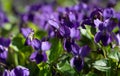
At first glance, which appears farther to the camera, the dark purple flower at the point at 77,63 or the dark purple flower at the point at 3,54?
the dark purple flower at the point at 3,54

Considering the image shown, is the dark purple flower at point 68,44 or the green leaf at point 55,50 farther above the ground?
the dark purple flower at point 68,44

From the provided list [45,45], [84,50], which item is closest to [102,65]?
[84,50]

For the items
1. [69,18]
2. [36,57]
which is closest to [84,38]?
[69,18]

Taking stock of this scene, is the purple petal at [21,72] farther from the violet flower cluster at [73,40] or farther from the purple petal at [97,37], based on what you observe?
the purple petal at [97,37]

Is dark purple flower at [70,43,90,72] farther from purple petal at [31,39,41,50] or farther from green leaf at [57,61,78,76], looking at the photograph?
purple petal at [31,39,41,50]

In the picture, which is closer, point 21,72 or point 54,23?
point 21,72

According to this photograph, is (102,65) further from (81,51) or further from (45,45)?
(45,45)

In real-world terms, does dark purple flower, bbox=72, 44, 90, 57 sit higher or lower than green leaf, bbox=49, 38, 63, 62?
higher

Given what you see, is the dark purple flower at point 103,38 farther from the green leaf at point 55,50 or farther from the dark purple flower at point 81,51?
the green leaf at point 55,50

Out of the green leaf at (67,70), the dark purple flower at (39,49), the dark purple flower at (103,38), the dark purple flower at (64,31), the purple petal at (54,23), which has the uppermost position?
the purple petal at (54,23)

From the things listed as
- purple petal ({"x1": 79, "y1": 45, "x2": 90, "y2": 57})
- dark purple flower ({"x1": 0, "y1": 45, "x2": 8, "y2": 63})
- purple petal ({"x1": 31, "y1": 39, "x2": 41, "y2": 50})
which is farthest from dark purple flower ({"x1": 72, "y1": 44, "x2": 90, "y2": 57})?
dark purple flower ({"x1": 0, "y1": 45, "x2": 8, "y2": 63})

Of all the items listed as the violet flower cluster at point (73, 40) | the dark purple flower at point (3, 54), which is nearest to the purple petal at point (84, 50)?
the violet flower cluster at point (73, 40)
